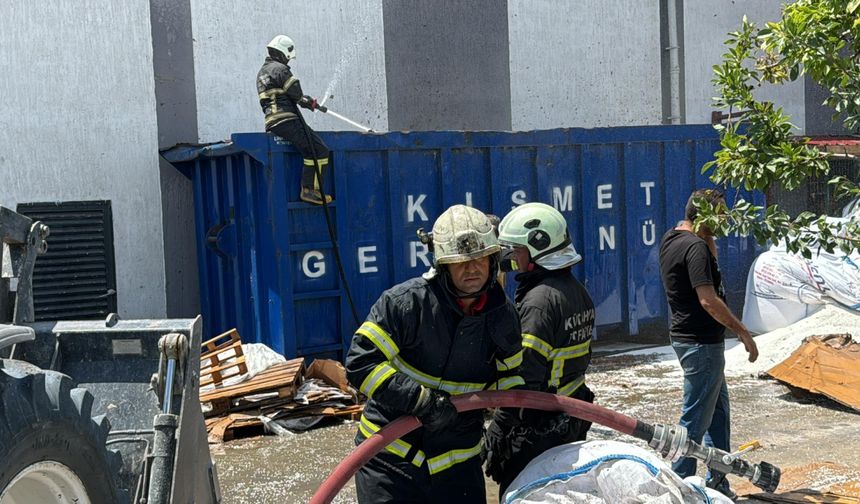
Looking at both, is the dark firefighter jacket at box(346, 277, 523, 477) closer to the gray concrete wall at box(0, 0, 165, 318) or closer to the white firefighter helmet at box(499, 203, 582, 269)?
the white firefighter helmet at box(499, 203, 582, 269)

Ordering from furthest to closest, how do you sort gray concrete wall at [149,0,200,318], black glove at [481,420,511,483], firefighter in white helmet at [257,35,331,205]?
gray concrete wall at [149,0,200,318]
firefighter in white helmet at [257,35,331,205]
black glove at [481,420,511,483]

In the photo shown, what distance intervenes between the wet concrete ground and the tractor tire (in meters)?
2.58

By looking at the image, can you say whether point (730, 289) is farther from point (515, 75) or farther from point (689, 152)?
point (515, 75)

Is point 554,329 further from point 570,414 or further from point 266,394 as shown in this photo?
point 266,394

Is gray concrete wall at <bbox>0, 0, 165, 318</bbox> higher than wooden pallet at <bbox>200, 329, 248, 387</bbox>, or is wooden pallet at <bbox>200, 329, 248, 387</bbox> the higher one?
gray concrete wall at <bbox>0, 0, 165, 318</bbox>

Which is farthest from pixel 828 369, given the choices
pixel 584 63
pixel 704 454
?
pixel 584 63

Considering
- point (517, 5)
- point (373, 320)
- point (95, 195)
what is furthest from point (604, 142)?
point (373, 320)

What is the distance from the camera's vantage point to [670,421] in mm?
7246

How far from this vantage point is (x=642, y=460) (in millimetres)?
3381

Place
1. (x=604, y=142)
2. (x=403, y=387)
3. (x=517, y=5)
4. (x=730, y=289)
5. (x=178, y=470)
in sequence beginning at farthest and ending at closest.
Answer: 1. (x=517, y=5)
2. (x=730, y=289)
3. (x=604, y=142)
4. (x=178, y=470)
5. (x=403, y=387)

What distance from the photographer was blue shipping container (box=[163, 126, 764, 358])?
8.44m

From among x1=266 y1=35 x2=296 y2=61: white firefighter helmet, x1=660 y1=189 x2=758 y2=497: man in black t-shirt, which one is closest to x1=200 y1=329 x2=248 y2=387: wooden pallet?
x1=266 y1=35 x2=296 y2=61: white firefighter helmet

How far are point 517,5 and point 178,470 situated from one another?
10.8 meters

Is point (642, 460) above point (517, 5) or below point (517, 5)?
below
